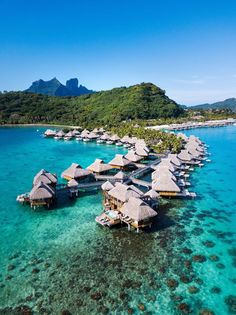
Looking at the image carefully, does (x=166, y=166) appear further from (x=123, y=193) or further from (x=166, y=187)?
(x=123, y=193)

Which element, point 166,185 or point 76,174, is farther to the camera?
point 76,174

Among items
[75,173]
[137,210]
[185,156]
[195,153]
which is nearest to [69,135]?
[195,153]

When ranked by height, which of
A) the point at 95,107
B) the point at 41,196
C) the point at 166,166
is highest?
the point at 95,107

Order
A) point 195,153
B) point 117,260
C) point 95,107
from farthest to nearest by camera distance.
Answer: point 95,107 → point 195,153 → point 117,260

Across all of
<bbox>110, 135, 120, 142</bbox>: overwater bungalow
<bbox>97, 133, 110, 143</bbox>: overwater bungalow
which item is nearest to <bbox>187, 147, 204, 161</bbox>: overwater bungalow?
<bbox>110, 135, 120, 142</bbox>: overwater bungalow

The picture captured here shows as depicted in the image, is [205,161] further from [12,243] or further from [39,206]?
[12,243]

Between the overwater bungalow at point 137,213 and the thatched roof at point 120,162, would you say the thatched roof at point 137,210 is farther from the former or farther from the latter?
the thatched roof at point 120,162

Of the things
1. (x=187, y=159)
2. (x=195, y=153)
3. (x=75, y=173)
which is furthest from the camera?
(x=195, y=153)

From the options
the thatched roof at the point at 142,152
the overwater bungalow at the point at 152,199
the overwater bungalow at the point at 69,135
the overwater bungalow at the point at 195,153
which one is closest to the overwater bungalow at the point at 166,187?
the overwater bungalow at the point at 152,199

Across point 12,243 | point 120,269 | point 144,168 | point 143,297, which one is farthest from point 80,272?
point 144,168
